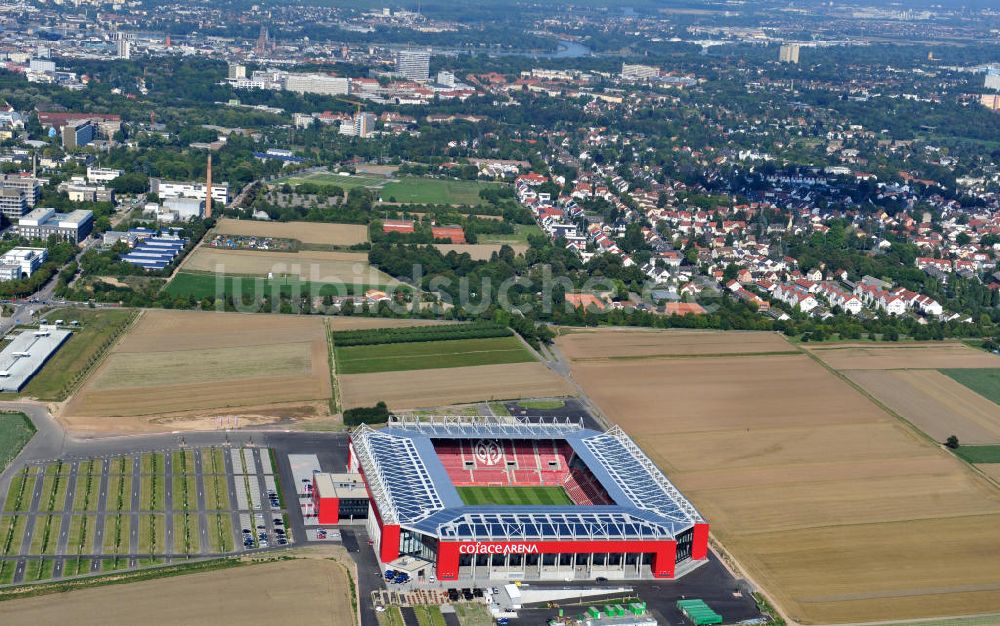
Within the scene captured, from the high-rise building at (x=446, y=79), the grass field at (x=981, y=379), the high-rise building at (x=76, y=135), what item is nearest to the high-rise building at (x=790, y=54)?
the high-rise building at (x=446, y=79)

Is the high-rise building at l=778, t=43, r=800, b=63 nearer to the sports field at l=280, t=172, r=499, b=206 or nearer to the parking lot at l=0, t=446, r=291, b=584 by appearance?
the sports field at l=280, t=172, r=499, b=206

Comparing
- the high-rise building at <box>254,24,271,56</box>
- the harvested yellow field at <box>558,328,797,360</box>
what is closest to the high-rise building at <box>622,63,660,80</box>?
the high-rise building at <box>254,24,271,56</box>

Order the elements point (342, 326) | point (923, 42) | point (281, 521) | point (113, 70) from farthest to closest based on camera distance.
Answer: point (923, 42)
point (113, 70)
point (342, 326)
point (281, 521)

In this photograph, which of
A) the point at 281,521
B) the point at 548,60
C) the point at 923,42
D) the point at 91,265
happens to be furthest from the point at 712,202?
→ the point at 923,42

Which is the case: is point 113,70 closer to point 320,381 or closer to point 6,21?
point 6,21

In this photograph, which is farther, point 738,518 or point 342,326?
point 342,326

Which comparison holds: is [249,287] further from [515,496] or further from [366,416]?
[515,496]

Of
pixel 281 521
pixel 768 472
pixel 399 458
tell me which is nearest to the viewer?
pixel 281 521
